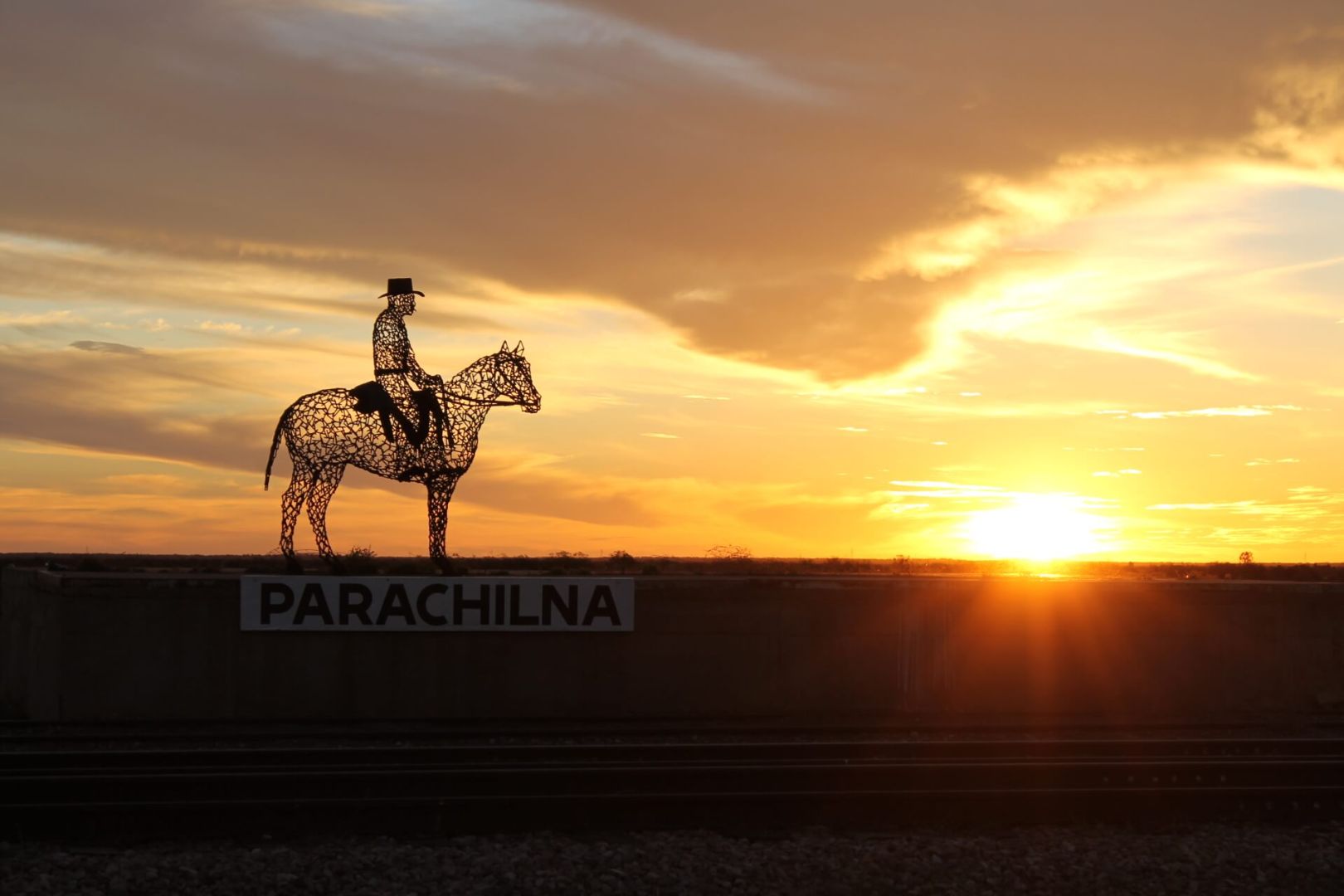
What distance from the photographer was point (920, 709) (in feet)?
68.7

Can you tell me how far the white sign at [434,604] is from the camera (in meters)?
19.9

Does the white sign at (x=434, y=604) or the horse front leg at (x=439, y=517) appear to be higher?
the horse front leg at (x=439, y=517)

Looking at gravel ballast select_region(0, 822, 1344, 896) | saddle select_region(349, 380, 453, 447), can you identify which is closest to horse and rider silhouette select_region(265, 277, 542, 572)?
saddle select_region(349, 380, 453, 447)

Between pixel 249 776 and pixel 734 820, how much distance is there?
4424 millimetres

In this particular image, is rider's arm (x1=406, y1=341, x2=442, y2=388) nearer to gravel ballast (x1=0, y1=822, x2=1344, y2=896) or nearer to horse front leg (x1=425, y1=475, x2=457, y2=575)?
horse front leg (x1=425, y1=475, x2=457, y2=575)

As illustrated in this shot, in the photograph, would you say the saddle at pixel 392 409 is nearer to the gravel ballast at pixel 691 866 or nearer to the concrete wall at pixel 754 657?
the concrete wall at pixel 754 657

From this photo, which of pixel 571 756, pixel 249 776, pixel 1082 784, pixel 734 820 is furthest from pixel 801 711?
pixel 249 776

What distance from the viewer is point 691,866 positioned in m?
10.5

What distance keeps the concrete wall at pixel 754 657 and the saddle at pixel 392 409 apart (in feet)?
10.0

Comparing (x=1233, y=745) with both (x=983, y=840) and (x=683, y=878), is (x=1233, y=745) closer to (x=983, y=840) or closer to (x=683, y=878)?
(x=983, y=840)

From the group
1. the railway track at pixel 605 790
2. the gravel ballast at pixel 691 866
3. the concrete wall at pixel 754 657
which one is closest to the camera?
the gravel ballast at pixel 691 866

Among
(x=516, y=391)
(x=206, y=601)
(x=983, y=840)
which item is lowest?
(x=983, y=840)

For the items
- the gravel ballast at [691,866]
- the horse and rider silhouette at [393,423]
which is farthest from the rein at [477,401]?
the gravel ballast at [691,866]

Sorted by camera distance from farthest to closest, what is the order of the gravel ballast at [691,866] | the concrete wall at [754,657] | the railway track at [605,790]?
the concrete wall at [754,657] < the railway track at [605,790] < the gravel ballast at [691,866]
